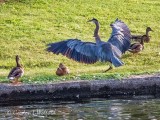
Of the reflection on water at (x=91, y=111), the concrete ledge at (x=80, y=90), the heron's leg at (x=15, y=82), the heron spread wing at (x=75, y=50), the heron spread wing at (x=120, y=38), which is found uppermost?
the heron spread wing at (x=120, y=38)

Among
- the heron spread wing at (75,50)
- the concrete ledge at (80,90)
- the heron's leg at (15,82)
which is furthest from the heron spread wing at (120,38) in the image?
the heron's leg at (15,82)

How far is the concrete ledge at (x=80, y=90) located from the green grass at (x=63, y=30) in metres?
0.65

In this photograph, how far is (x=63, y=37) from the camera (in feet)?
87.4

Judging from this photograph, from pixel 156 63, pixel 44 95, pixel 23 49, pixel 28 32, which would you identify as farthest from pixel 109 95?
pixel 28 32

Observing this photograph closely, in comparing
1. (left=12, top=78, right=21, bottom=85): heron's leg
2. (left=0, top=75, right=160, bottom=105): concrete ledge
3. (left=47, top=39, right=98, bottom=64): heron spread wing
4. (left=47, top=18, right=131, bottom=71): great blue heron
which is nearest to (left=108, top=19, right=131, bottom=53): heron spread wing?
(left=47, top=18, right=131, bottom=71): great blue heron

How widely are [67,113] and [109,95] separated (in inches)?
101

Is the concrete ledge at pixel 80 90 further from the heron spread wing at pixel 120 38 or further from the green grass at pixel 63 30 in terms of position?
the heron spread wing at pixel 120 38

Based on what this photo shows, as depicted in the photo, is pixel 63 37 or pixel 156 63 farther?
pixel 63 37

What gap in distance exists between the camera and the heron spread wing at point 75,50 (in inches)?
696

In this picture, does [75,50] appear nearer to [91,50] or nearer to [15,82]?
[91,50]

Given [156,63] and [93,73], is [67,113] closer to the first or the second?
[93,73]

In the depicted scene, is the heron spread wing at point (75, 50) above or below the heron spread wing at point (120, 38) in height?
below

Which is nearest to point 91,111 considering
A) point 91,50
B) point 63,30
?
point 91,50

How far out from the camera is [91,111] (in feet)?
54.0
